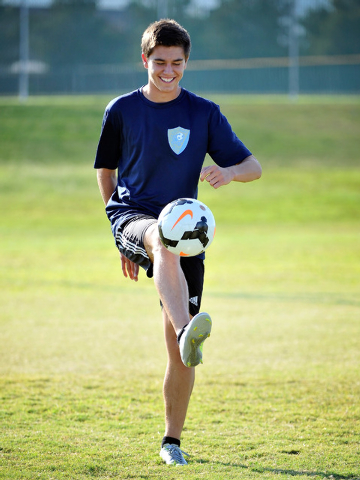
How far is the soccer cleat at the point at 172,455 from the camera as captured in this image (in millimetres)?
3863

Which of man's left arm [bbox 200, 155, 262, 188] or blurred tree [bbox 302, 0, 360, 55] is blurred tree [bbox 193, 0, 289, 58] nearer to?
blurred tree [bbox 302, 0, 360, 55]

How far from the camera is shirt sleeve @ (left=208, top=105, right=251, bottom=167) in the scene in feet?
14.1

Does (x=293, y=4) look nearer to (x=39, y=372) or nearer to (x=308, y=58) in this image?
(x=308, y=58)

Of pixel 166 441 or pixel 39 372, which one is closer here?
pixel 166 441

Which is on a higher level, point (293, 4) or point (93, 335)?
point (293, 4)

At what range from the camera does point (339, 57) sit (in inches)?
1471

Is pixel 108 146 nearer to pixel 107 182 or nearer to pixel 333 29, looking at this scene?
pixel 107 182

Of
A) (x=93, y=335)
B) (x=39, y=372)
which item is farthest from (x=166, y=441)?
(x=93, y=335)

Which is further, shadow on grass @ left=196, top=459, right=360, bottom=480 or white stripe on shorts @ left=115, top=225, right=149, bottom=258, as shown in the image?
white stripe on shorts @ left=115, top=225, right=149, bottom=258

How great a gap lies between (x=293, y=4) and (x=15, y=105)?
17.4 m

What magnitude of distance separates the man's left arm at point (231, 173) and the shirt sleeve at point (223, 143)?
57 millimetres

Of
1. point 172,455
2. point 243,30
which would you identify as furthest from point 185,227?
point 243,30

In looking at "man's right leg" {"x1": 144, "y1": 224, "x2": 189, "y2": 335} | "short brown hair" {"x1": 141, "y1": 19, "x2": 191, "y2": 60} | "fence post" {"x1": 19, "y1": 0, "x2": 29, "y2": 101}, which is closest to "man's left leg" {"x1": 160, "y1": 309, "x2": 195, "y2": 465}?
"man's right leg" {"x1": 144, "y1": 224, "x2": 189, "y2": 335}

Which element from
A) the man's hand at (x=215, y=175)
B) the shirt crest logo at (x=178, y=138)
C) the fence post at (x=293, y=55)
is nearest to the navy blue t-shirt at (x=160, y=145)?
the shirt crest logo at (x=178, y=138)
